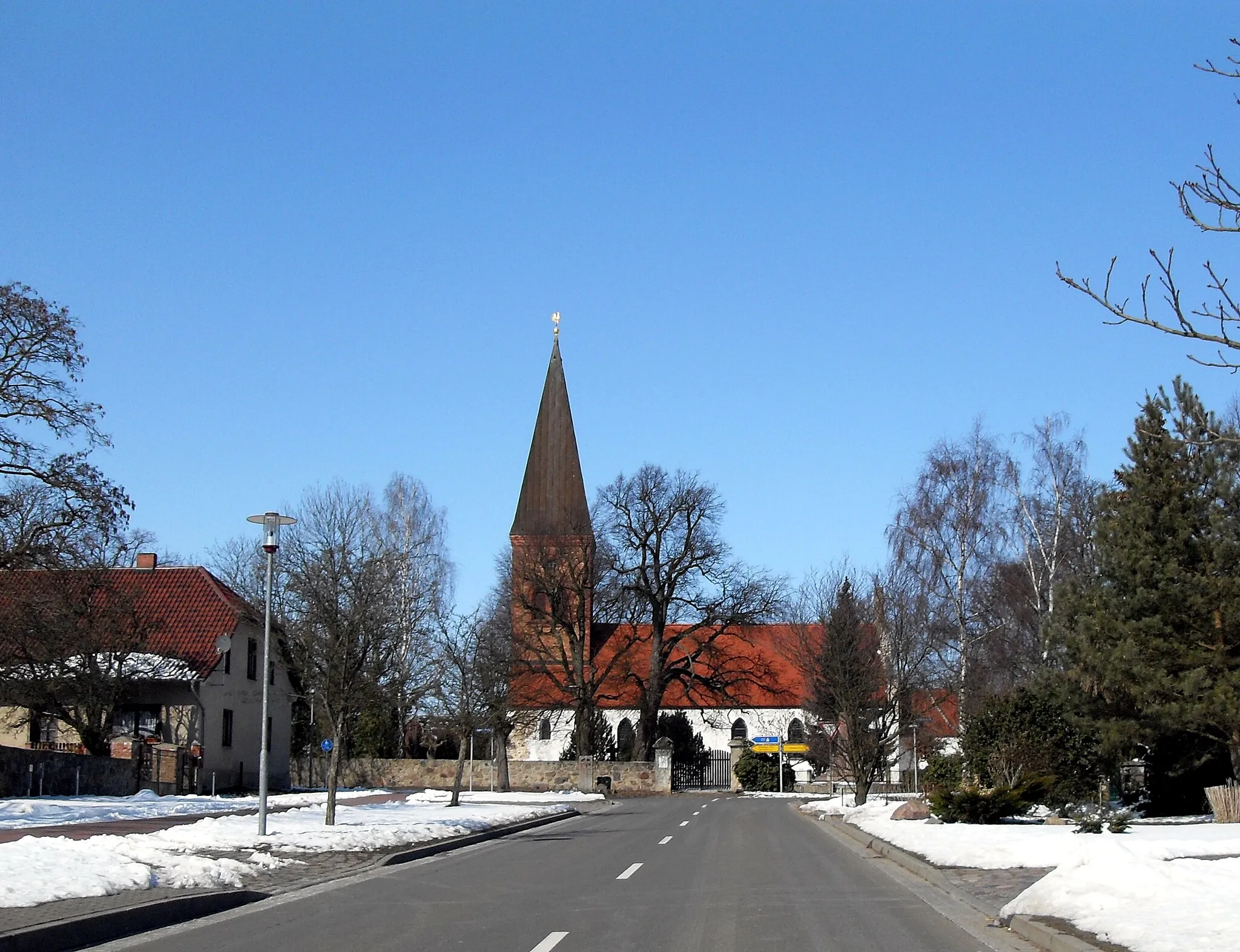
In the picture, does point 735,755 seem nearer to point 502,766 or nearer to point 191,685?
point 502,766

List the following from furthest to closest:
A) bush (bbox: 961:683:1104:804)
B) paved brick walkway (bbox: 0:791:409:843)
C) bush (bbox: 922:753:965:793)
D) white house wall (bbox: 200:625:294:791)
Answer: white house wall (bbox: 200:625:294:791) → bush (bbox: 922:753:965:793) → bush (bbox: 961:683:1104:804) → paved brick walkway (bbox: 0:791:409:843)

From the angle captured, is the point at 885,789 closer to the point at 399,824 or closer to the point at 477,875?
the point at 399,824

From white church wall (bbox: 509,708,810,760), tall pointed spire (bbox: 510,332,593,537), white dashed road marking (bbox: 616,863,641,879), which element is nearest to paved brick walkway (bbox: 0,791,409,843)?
white dashed road marking (bbox: 616,863,641,879)

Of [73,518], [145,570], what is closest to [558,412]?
[145,570]

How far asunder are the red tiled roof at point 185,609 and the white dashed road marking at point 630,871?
25256 mm

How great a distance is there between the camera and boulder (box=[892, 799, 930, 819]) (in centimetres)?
2569

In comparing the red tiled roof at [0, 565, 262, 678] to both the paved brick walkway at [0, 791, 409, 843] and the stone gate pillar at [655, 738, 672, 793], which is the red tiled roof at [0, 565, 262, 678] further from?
the stone gate pillar at [655, 738, 672, 793]

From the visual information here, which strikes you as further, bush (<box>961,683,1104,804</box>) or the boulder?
bush (<box>961,683,1104,804</box>)

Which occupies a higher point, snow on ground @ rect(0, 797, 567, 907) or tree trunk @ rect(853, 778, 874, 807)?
snow on ground @ rect(0, 797, 567, 907)

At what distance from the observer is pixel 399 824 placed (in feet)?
79.4

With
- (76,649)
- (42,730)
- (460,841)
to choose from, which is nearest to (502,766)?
(42,730)

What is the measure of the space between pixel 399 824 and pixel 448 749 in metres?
41.0

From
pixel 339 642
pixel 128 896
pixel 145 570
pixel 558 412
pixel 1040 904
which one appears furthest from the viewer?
pixel 558 412

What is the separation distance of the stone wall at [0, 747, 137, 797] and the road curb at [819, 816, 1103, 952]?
20.1 metres
